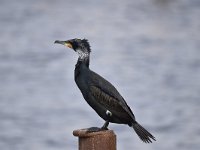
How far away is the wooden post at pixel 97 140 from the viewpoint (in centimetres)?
602

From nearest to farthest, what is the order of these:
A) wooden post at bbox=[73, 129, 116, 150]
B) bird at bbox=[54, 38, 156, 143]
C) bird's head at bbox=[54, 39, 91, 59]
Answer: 1. wooden post at bbox=[73, 129, 116, 150]
2. bird at bbox=[54, 38, 156, 143]
3. bird's head at bbox=[54, 39, 91, 59]

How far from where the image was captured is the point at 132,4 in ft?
80.0

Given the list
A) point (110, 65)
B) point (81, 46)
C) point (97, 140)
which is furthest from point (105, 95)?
point (110, 65)

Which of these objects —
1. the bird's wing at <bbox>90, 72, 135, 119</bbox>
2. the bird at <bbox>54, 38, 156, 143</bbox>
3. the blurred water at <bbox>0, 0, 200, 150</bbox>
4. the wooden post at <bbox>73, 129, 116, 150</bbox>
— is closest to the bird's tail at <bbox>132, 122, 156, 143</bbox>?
the bird at <bbox>54, 38, 156, 143</bbox>

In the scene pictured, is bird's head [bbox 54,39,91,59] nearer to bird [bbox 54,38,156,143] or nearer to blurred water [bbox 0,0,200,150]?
bird [bbox 54,38,156,143]

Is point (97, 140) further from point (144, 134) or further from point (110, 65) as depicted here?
point (110, 65)

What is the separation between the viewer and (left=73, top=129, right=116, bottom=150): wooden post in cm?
602

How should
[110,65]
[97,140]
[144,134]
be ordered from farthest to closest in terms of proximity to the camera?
[110,65]
[144,134]
[97,140]

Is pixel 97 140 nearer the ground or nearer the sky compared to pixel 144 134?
nearer the ground

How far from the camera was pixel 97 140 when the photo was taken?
6.05 metres

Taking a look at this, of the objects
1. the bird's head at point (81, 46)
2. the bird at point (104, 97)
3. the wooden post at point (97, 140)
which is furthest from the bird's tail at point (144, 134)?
the bird's head at point (81, 46)

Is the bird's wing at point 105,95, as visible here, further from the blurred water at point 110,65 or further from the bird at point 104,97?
the blurred water at point 110,65

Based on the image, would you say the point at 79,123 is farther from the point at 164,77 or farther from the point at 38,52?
the point at 38,52

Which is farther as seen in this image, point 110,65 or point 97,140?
point 110,65
